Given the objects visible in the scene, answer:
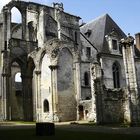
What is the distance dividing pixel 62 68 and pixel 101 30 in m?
12.8

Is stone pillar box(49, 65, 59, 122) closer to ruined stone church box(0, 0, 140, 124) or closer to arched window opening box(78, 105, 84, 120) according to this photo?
ruined stone church box(0, 0, 140, 124)

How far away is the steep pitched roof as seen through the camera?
1489 inches

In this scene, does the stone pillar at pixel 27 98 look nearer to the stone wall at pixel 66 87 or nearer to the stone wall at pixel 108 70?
the stone wall at pixel 66 87

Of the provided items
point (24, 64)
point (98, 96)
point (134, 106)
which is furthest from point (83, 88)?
point (134, 106)

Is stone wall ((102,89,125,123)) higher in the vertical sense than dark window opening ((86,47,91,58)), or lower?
lower

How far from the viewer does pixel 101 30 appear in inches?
1560

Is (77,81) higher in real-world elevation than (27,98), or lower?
higher

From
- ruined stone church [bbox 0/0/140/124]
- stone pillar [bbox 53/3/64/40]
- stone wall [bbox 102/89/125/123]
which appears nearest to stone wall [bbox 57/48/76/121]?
ruined stone church [bbox 0/0/140/124]

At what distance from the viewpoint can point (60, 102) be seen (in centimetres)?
A: 2812

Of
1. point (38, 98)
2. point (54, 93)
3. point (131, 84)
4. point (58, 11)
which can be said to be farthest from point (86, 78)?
point (131, 84)

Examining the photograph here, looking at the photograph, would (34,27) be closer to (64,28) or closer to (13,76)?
(64,28)

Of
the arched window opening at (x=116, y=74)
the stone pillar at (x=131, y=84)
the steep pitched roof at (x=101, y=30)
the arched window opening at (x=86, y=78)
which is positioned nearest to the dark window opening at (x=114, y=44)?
the steep pitched roof at (x=101, y=30)

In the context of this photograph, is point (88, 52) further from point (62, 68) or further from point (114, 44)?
point (62, 68)

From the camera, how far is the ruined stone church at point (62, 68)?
22234mm
